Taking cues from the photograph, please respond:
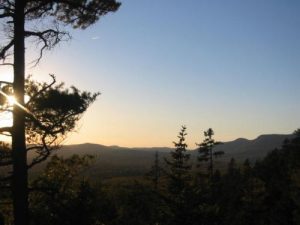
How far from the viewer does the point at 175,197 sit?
31688mm

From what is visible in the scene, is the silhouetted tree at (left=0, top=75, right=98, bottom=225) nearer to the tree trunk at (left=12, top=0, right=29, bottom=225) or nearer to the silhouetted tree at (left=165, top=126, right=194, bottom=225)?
the tree trunk at (left=12, top=0, right=29, bottom=225)

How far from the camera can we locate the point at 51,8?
13.1 metres

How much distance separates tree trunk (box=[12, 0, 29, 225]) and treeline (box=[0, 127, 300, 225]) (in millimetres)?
443

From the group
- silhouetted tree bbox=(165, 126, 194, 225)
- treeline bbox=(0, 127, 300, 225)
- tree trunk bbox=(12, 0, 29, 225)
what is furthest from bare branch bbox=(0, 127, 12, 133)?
silhouetted tree bbox=(165, 126, 194, 225)

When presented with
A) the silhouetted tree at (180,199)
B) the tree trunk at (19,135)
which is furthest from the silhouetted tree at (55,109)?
the silhouetted tree at (180,199)

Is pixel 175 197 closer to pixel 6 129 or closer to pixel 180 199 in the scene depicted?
pixel 180 199

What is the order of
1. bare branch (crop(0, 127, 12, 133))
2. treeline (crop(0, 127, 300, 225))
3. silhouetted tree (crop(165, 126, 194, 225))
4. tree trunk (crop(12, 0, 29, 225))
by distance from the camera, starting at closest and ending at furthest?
tree trunk (crop(12, 0, 29, 225)) < bare branch (crop(0, 127, 12, 133)) < treeline (crop(0, 127, 300, 225)) < silhouetted tree (crop(165, 126, 194, 225))

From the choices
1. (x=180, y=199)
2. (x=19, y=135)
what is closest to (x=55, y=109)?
(x=19, y=135)

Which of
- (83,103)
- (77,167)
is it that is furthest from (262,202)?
(83,103)

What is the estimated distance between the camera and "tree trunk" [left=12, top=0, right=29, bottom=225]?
11328 millimetres

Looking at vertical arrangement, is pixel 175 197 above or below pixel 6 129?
below

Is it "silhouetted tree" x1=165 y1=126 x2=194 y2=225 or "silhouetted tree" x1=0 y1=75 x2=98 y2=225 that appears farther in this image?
"silhouetted tree" x1=165 y1=126 x2=194 y2=225

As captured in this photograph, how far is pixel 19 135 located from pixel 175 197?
21226 millimetres

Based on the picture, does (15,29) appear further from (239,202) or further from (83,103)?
(239,202)
